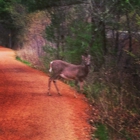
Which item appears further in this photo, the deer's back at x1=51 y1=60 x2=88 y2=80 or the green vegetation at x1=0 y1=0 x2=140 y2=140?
the deer's back at x1=51 y1=60 x2=88 y2=80

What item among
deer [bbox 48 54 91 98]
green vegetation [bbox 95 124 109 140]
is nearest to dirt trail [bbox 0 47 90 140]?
green vegetation [bbox 95 124 109 140]

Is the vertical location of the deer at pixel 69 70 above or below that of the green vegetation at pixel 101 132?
above

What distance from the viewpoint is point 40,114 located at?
1105 cm

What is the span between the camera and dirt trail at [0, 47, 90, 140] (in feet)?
30.7

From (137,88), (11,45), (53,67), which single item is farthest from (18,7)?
(137,88)

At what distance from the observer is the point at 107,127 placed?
10.3 meters

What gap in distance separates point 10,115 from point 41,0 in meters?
9.29

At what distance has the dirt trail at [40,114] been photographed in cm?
936

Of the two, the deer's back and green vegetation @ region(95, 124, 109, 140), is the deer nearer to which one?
the deer's back

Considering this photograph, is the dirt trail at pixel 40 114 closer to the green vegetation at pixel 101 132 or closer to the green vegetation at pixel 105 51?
the green vegetation at pixel 101 132

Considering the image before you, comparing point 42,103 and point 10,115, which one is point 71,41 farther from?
point 10,115

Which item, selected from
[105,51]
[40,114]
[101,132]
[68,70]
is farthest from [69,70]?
[101,132]

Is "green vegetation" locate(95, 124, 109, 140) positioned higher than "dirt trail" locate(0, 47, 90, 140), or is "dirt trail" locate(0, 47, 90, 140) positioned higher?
"dirt trail" locate(0, 47, 90, 140)

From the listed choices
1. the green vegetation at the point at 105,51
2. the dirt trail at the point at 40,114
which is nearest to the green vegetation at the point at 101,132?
the green vegetation at the point at 105,51
